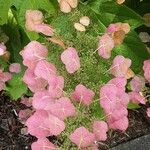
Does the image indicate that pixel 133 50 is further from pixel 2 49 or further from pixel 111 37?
pixel 2 49

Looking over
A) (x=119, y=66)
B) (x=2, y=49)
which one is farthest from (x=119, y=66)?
(x=2, y=49)

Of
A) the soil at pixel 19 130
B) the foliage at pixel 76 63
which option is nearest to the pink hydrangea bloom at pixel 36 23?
the foliage at pixel 76 63

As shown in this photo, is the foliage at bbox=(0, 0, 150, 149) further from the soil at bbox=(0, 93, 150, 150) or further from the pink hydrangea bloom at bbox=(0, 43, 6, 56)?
the soil at bbox=(0, 93, 150, 150)

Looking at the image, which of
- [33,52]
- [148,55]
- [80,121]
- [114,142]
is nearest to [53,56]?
[33,52]

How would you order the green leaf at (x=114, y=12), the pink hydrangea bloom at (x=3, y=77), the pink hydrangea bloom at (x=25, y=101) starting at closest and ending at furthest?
the green leaf at (x=114, y=12) < the pink hydrangea bloom at (x=3, y=77) < the pink hydrangea bloom at (x=25, y=101)

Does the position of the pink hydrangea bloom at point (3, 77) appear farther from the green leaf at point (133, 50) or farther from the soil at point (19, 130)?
the green leaf at point (133, 50)
